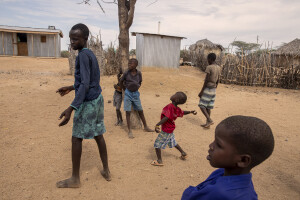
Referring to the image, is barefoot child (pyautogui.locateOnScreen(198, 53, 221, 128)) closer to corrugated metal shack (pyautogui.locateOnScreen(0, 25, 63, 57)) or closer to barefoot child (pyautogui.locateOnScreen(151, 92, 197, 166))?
barefoot child (pyautogui.locateOnScreen(151, 92, 197, 166))

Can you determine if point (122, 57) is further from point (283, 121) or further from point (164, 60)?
point (164, 60)

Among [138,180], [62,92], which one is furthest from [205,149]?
[62,92]

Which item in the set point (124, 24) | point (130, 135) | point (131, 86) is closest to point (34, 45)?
point (124, 24)

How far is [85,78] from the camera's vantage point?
90.3 inches

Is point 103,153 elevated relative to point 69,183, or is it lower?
elevated

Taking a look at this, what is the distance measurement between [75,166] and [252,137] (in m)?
2.15

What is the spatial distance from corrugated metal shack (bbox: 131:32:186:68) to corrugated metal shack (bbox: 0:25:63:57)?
10.7 metres

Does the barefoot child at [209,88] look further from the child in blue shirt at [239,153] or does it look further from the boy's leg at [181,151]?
the child in blue shirt at [239,153]

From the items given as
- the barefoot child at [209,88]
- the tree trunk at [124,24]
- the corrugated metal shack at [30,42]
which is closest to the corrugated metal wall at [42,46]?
the corrugated metal shack at [30,42]

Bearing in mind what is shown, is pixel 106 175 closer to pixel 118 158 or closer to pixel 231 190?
pixel 118 158

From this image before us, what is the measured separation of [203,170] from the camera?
3182mm

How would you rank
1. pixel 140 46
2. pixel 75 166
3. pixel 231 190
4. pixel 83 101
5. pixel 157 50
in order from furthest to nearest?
pixel 157 50 < pixel 140 46 < pixel 75 166 < pixel 83 101 < pixel 231 190

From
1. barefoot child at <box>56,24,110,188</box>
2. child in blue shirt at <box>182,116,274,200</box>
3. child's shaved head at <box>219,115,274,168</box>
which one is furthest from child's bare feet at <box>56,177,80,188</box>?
child's shaved head at <box>219,115,274,168</box>

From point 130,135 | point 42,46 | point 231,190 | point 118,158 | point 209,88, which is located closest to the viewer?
point 231,190
